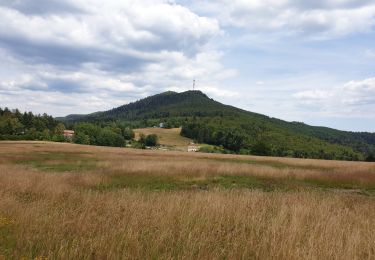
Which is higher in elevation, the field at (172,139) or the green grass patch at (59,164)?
the field at (172,139)

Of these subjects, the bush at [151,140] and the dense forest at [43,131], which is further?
the bush at [151,140]

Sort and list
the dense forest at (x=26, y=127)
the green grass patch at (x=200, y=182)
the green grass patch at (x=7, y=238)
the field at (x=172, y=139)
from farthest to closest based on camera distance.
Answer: the field at (x=172, y=139) → the dense forest at (x=26, y=127) → the green grass patch at (x=200, y=182) → the green grass patch at (x=7, y=238)

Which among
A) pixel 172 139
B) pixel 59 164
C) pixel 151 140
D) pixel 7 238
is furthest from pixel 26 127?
pixel 7 238

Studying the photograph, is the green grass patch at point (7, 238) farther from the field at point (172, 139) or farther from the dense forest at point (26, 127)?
the field at point (172, 139)

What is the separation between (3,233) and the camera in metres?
5.98

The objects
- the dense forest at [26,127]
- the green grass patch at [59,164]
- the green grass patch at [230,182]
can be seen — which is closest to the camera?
the green grass patch at [230,182]

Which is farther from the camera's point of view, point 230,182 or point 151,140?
point 151,140

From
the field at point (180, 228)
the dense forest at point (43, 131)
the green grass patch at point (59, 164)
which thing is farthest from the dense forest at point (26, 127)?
the field at point (180, 228)

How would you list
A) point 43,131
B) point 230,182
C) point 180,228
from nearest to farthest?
1. point 180,228
2. point 230,182
3. point 43,131

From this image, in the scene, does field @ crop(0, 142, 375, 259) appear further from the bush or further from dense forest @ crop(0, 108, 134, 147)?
the bush

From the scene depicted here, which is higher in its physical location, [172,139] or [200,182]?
[172,139]

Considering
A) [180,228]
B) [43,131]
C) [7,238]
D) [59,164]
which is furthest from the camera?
[43,131]

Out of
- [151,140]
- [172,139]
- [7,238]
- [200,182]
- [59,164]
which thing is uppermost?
[172,139]

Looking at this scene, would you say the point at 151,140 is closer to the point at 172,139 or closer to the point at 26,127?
the point at 172,139
